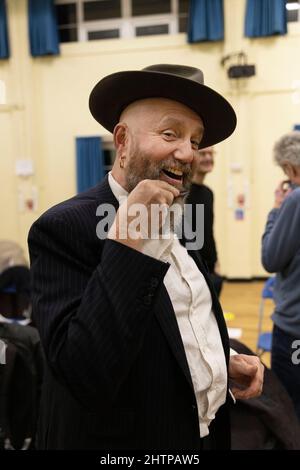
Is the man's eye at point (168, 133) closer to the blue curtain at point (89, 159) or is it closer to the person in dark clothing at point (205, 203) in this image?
the person in dark clothing at point (205, 203)

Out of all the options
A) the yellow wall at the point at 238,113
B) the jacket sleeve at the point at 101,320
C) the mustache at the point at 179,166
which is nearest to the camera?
the jacket sleeve at the point at 101,320

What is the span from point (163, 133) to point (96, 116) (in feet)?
0.77

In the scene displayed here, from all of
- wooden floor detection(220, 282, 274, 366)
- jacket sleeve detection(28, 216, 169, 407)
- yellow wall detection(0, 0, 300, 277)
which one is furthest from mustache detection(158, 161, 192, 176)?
yellow wall detection(0, 0, 300, 277)

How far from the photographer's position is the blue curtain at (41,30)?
9.43ft

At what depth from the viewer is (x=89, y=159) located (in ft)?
15.2

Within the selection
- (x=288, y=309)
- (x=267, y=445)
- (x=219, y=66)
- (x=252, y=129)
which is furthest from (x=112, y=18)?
(x=267, y=445)

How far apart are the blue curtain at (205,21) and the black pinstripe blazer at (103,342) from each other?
4.81 metres

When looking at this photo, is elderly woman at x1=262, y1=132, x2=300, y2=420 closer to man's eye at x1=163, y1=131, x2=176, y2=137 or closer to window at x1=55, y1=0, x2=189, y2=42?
man's eye at x1=163, y1=131, x2=176, y2=137

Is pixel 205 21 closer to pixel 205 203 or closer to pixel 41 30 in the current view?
pixel 41 30

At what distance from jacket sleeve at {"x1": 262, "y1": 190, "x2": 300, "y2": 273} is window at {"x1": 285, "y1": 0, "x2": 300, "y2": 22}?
22.0 inches

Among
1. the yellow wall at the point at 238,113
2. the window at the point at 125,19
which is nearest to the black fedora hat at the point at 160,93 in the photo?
the yellow wall at the point at 238,113
